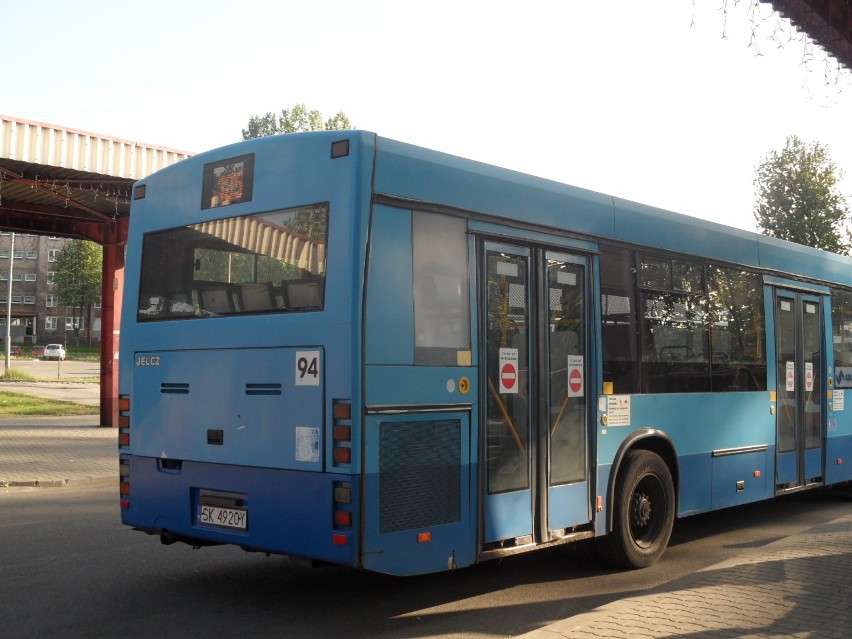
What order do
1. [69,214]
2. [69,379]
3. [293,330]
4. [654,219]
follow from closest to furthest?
[293,330]
[654,219]
[69,214]
[69,379]

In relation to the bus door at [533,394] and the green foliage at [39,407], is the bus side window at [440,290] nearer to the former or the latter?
the bus door at [533,394]

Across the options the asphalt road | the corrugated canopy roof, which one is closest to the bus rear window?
the asphalt road

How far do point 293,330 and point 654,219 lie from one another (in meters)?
4.16

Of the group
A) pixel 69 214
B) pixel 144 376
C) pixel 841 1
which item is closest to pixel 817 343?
pixel 841 1

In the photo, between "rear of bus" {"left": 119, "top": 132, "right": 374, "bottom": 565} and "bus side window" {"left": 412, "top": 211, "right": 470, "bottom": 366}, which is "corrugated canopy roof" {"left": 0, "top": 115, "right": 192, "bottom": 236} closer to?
"rear of bus" {"left": 119, "top": 132, "right": 374, "bottom": 565}

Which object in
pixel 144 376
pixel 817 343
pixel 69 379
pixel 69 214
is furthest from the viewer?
pixel 69 379

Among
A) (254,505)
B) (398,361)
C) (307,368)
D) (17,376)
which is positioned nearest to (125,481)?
(254,505)

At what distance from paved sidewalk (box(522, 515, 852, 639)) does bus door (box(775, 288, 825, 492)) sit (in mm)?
2969

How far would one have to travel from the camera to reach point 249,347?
658cm

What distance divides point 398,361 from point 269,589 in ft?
8.05

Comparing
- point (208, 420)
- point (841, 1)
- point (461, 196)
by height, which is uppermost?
point (841, 1)

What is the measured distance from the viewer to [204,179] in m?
7.18

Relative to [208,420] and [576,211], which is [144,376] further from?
[576,211]

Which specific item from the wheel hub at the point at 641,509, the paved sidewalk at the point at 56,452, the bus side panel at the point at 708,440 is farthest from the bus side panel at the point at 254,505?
the paved sidewalk at the point at 56,452
